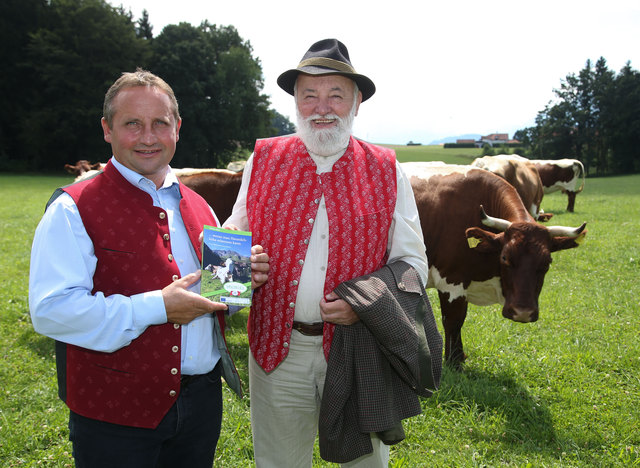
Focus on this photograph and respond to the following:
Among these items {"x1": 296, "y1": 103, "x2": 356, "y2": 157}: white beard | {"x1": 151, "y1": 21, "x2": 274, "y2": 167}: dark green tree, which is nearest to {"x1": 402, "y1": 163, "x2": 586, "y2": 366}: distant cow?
{"x1": 296, "y1": 103, "x2": 356, "y2": 157}: white beard

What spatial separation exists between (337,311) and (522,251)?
3069 mm

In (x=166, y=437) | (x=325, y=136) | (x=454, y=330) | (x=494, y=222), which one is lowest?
(x=454, y=330)

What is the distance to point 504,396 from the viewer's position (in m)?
4.38

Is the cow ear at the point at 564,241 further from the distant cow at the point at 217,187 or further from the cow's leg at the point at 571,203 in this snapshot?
the cow's leg at the point at 571,203

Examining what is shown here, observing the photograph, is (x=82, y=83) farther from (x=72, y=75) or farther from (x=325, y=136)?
(x=325, y=136)

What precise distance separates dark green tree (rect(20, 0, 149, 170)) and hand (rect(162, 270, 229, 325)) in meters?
43.4

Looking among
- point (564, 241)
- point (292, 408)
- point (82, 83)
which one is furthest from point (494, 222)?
point (82, 83)

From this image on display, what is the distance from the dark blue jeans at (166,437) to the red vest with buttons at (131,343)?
74mm

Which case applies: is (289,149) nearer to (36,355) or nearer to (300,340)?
(300,340)

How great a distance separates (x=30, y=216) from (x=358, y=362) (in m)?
16.2

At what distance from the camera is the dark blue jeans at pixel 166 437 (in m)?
1.89

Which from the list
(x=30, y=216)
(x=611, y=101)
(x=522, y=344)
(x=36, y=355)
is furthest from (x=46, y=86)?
(x=611, y=101)

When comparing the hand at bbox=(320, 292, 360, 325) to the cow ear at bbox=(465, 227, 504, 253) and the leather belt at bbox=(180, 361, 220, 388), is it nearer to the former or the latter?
the leather belt at bbox=(180, 361, 220, 388)

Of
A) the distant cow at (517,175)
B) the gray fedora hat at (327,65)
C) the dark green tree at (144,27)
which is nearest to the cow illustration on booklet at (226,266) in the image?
the gray fedora hat at (327,65)
